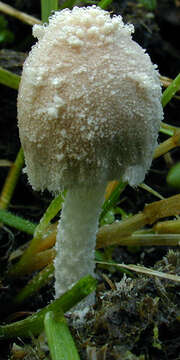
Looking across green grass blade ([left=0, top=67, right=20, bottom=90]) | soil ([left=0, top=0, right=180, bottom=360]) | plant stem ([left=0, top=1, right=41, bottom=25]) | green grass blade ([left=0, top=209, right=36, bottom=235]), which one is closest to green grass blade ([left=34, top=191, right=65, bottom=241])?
green grass blade ([left=0, top=209, right=36, bottom=235])

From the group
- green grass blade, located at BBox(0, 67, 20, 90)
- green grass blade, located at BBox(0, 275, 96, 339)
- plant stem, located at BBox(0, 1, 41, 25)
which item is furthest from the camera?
plant stem, located at BBox(0, 1, 41, 25)

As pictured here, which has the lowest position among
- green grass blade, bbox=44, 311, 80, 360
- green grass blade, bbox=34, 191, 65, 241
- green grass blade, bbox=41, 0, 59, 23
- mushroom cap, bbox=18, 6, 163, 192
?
green grass blade, bbox=44, 311, 80, 360

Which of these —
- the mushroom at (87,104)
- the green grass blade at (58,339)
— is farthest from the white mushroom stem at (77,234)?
the green grass blade at (58,339)

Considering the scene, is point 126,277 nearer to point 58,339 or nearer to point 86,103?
point 58,339

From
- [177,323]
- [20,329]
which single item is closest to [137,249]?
[177,323]

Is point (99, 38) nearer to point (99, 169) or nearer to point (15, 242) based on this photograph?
point (99, 169)

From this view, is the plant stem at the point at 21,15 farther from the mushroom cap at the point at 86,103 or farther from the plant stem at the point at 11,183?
the mushroom cap at the point at 86,103

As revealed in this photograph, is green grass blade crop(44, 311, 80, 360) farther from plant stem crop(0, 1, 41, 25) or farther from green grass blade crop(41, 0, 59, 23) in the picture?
plant stem crop(0, 1, 41, 25)
